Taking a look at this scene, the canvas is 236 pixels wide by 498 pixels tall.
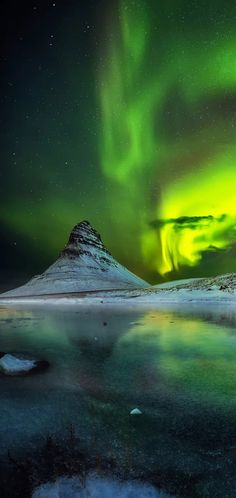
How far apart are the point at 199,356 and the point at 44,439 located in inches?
274

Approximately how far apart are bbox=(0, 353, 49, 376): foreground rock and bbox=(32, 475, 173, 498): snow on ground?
18.0ft

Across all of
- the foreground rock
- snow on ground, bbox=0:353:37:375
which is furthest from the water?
snow on ground, bbox=0:353:37:375

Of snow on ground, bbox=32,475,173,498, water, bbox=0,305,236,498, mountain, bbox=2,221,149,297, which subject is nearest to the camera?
snow on ground, bbox=32,475,173,498

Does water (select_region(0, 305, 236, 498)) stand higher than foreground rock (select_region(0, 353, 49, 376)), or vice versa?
foreground rock (select_region(0, 353, 49, 376))

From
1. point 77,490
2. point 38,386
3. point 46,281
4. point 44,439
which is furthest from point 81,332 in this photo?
point 46,281

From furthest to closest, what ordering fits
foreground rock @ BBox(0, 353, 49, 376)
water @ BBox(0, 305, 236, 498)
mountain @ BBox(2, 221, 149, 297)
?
mountain @ BBox(2, 221, 149, 297) < foreground rock @ BBox(0, 353, 49, 376) < water @ BBox(0, 305, 236, 498)

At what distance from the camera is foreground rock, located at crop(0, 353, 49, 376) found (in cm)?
938

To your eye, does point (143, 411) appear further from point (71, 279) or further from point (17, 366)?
point (71, 279)

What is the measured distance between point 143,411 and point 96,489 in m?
2.41

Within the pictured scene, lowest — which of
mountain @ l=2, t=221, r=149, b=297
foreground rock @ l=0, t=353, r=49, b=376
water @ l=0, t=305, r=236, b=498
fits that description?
water @ l=0, t=305, r=236, b=498

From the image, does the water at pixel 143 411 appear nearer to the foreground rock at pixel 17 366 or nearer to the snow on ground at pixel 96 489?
the snow on ground at pixel 96 489

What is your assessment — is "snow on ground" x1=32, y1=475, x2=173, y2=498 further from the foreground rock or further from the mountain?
Result: the mountain

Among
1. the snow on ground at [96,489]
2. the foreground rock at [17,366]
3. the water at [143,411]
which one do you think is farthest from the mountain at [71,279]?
the snow on ground at [96,489]

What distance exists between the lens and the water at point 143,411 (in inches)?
174
